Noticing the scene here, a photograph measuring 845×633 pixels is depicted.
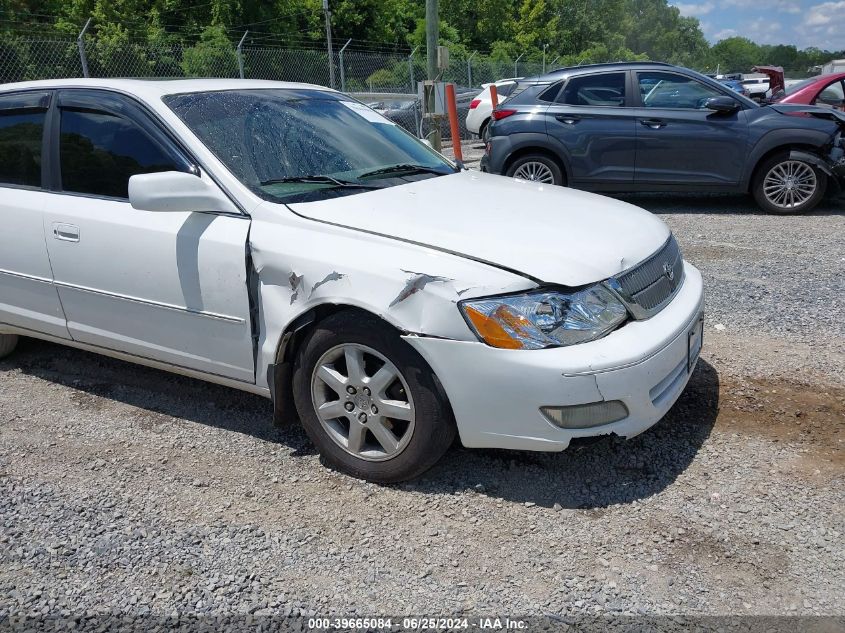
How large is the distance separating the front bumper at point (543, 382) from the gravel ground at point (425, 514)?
35 cm

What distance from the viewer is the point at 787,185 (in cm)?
855

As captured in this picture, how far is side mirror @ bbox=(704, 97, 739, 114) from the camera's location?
8.45 meters

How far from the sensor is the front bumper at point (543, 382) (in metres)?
2.82

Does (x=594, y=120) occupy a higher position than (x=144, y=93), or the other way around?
(x=144, y=93)

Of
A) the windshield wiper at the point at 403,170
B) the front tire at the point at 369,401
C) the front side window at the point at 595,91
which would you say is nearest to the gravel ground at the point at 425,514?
the front tire at the point at 369,401

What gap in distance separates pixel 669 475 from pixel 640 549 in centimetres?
58

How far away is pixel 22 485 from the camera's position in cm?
341

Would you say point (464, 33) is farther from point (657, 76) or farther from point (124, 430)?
point (124, 430)

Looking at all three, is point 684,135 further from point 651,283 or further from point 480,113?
point 480,113

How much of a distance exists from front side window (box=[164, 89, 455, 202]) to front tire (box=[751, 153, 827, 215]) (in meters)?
5.66

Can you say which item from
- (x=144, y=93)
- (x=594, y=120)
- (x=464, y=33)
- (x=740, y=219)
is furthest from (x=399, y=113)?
(x=464, y=33)

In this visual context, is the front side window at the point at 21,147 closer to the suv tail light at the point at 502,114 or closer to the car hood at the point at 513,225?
the car hood at the point at 513,225

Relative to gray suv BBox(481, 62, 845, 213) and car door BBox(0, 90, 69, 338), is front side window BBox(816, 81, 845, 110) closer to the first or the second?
gray suv BBox(481, 62, 845, 213)

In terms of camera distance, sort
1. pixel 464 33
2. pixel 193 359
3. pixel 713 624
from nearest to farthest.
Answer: pixel 713 624
pixel 193 359
pixel 464 33
